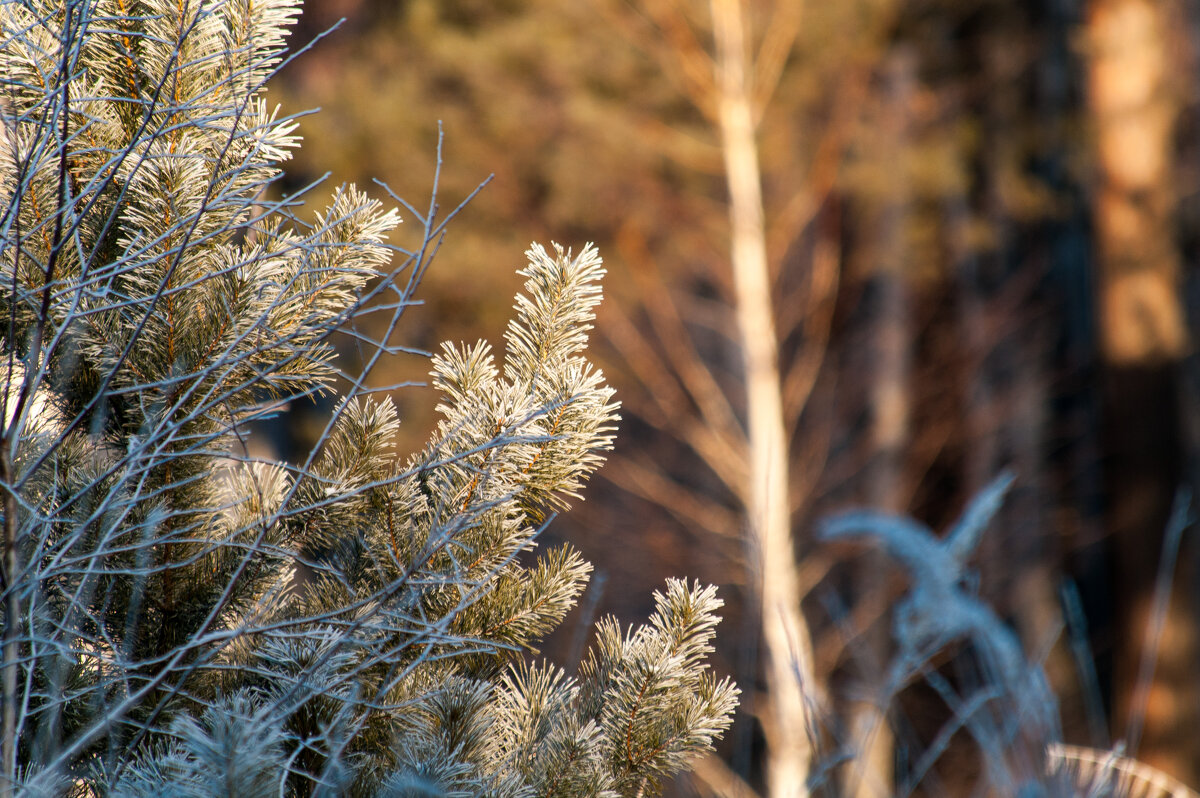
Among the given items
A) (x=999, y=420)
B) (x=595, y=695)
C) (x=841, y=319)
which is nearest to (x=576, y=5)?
(x=841, y=319)

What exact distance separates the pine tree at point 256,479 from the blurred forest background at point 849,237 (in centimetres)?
315

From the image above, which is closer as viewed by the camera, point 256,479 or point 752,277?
point 256,479

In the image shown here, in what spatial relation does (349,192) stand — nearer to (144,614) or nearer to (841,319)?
(144,614)

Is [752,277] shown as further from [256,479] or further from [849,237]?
[256,479]

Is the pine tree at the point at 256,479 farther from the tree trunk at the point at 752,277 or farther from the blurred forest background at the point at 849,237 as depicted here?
the tree trunk at the point at 752,277

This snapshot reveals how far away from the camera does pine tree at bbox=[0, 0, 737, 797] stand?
106 centimetres

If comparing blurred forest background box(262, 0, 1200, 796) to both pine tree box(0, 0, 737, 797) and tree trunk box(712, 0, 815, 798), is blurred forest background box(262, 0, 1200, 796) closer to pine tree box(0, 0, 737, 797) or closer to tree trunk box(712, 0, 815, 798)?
tree trunk box(712, 0, 815, 798)

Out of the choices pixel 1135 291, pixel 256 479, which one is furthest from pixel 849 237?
pixel 256 479

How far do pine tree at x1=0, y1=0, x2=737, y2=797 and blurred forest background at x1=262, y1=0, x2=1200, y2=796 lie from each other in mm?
3147

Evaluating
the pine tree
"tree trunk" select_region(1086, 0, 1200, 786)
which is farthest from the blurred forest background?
the pine tree

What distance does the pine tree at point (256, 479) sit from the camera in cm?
106

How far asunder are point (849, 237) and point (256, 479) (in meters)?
6.90

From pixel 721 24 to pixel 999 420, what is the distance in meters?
3.94

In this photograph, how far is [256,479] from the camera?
1293 millimetres
